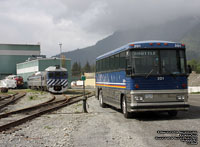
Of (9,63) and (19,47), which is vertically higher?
(19,47)

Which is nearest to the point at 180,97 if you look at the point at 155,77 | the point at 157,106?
the point at 157,106

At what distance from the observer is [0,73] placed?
244 feet

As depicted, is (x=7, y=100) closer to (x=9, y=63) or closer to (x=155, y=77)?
(x=155, y=77)

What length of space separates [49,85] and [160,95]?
2573cm

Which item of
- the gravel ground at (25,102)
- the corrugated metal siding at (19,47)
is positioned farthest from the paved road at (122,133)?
the corrugated metal siding at (19,47)

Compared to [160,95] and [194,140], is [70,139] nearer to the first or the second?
[194,140]

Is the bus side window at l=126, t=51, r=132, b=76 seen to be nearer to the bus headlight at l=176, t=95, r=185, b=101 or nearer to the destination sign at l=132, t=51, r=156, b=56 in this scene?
the destination sign at l=132, t=51, r=156, b=56

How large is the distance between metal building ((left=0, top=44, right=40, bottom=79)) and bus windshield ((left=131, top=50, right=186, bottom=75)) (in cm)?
6911

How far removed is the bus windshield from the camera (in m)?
11.2

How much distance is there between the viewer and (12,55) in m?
79.2

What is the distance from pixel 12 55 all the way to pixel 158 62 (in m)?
73.0

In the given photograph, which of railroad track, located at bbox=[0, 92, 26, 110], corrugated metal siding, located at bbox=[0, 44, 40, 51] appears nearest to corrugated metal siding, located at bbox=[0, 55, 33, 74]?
corrugated metal siding, located at bbox=[0, 44, 40, 51]

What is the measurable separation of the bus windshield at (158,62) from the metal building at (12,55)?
69105mm

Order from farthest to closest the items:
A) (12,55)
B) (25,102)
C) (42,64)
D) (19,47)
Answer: (19,47), (12,55), (42,64), (25,102)
